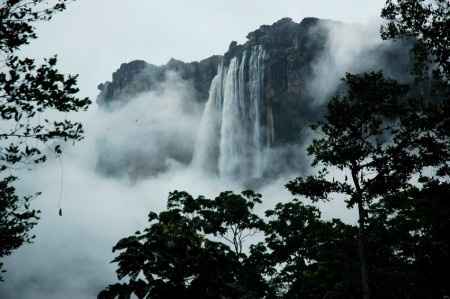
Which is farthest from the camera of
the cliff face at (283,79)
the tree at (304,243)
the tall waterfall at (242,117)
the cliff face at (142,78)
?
the cliff face at (142,78)

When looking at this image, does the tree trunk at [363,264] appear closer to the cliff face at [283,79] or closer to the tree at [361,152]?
the tree at [361,152]

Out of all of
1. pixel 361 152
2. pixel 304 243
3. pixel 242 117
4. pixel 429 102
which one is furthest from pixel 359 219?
pixel 242 117

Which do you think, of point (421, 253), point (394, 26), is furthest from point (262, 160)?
point (394, 26)

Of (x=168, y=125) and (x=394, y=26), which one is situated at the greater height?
(x=168, y=125)

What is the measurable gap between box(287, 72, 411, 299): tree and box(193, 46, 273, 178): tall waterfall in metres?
79.5

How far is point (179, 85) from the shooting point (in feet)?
478

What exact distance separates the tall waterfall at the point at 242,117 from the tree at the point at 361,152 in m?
79.5

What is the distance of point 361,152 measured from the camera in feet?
54.8

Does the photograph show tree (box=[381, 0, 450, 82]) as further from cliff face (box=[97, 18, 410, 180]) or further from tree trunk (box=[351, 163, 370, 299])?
cliff face (box=[97, 18, 410, 180])

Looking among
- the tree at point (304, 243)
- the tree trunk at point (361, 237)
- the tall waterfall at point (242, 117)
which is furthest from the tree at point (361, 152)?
the tall waterfall at point (242, 117)

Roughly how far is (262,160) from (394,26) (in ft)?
288

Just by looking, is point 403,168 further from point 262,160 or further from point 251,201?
point 262,160

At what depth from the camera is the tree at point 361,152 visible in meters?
16.4

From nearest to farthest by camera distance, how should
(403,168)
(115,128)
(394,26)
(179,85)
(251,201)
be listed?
(394,26), (403,168), (251,201), (179,85), (115,128)
